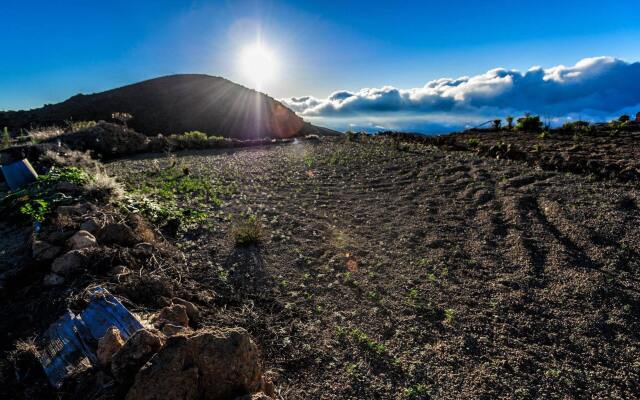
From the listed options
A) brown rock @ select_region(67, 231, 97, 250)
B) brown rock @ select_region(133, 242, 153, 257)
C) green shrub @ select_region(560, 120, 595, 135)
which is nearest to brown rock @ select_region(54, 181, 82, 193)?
brown rock @ select_region(67, 231, 97, 250)

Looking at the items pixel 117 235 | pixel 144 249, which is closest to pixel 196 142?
pixel 117 235

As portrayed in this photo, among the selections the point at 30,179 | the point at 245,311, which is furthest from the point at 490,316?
the point at 30,179

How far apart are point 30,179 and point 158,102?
39.9 meters

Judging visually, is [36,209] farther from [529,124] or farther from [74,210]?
[529,124]

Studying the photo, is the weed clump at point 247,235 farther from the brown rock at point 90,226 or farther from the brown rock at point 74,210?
the brown rock at point 74,210

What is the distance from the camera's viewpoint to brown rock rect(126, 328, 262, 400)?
228 centimetres

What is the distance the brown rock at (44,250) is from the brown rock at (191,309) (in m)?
1.83

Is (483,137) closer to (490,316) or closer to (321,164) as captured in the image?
(321,164)

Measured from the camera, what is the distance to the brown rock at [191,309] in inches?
159

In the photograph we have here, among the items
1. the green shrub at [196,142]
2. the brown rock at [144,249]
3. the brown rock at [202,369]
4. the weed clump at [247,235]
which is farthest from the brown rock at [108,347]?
the green shrub at [196,142]

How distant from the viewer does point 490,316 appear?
439cm

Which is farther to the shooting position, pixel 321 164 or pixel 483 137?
pixel 483 137

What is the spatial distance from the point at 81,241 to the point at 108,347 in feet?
8.70

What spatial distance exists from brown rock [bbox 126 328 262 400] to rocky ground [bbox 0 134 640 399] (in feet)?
0.09
